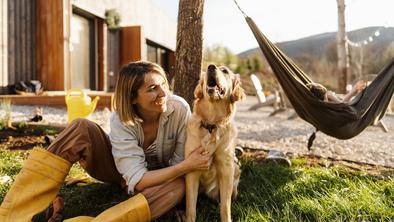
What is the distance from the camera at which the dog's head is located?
6.34 feet

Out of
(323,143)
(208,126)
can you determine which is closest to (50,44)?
(323,143)

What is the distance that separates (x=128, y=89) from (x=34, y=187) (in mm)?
689

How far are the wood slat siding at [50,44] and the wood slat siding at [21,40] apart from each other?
4.9 inches

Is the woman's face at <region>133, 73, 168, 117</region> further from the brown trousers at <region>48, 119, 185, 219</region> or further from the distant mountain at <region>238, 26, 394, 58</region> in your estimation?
the distant mountain at <region>238, 26, 394, 58</region>

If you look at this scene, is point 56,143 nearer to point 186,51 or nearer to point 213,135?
point 213,135

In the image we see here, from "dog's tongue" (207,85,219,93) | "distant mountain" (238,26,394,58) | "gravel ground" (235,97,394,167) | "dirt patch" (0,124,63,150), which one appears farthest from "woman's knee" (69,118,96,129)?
"distant mountain" (238,26,394,58)

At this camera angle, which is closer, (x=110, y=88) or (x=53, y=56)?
(x=53, y=56)

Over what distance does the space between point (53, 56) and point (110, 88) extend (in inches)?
130

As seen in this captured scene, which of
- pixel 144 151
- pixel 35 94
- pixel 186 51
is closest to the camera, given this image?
pixel 144 151

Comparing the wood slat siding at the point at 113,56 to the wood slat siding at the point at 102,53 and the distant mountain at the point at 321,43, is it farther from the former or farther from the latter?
the distant mountain at the point at 321,43

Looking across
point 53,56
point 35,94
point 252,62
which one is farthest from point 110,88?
point 252,62

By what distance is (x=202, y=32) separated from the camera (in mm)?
3107

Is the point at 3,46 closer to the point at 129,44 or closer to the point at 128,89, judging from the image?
the point at 129,44

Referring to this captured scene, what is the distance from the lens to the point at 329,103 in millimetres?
3029
